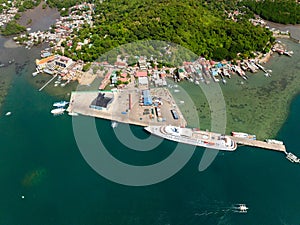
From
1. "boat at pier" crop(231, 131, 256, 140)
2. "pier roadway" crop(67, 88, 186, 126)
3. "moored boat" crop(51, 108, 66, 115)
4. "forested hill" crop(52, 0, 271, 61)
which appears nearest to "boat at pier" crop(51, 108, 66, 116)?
"moored boat" crop(51, 108, 66, 115)

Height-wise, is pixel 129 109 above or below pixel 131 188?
above

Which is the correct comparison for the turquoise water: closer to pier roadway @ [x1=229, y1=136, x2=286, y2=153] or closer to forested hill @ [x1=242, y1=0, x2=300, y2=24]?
pier roadway @ [x1=229, y1=136, x2=286, y2=153]

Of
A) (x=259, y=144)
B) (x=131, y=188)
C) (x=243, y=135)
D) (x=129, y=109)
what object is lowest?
(x=131, y=188)

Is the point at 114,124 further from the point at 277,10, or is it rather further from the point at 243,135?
the point at 277,10

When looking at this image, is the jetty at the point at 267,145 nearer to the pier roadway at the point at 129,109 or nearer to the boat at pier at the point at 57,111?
the pier roadway at the point at 129,109

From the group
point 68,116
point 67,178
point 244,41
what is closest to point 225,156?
point 67,178

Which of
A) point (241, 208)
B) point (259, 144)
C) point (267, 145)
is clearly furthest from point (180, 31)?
point (241, 208)

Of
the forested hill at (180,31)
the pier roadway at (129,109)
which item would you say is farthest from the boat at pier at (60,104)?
the forested hill at (180,31)

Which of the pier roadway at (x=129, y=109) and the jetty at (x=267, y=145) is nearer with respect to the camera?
the jetty at (x=267, y=145)
